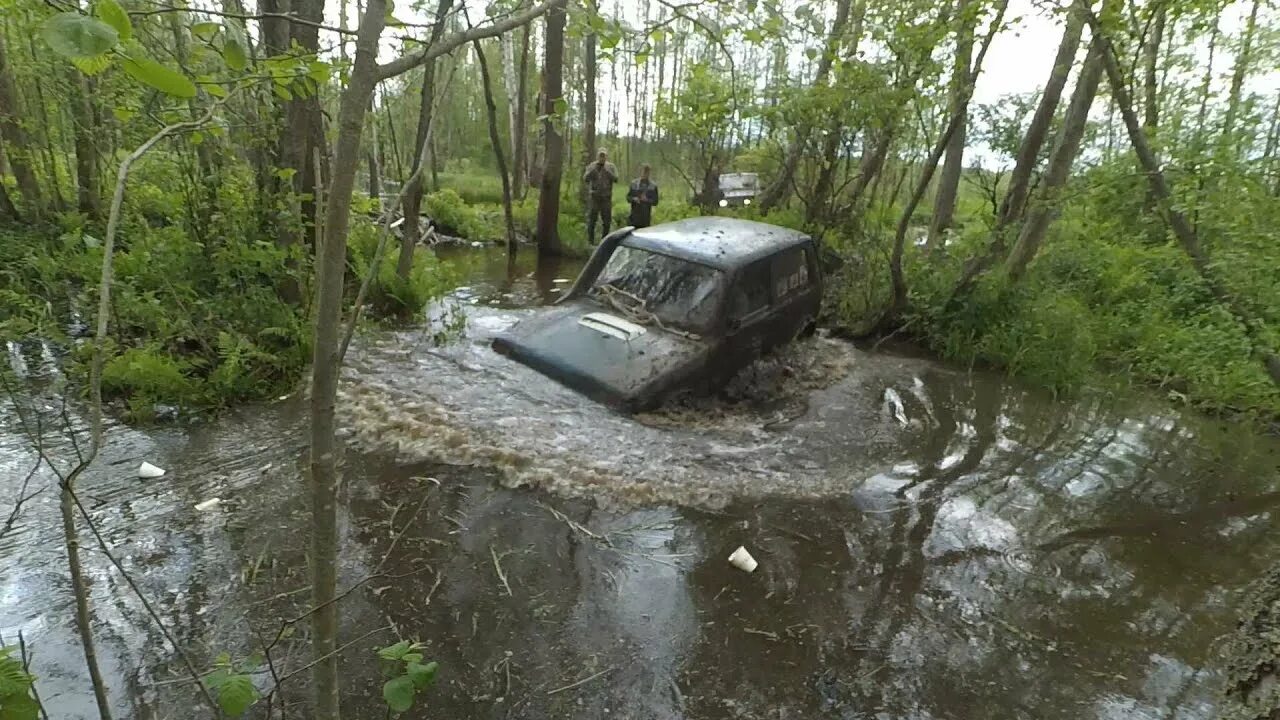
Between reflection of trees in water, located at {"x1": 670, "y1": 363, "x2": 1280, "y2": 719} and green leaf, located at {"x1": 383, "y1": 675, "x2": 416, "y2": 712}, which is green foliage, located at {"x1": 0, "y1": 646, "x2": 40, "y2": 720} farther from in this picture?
reflection of trees in water, located at {"x1": 670, "y1": 363, "x2": 1280, "y2": 719}

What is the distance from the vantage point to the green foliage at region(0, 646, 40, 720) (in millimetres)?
1299

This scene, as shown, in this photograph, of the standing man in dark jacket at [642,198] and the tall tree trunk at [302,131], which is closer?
the tall tree trunk at [302,131]

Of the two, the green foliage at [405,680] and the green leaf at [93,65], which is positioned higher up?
the green leaf at [93,65]

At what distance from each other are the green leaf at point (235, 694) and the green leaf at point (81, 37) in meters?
1.30

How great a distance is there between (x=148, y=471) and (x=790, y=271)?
5397 millimetres

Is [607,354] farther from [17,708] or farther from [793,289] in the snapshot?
[17,708]

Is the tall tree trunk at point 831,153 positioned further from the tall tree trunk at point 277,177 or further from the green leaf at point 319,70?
the green leaf at point 319,70

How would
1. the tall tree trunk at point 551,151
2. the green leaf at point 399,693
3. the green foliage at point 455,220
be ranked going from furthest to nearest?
the green foliage at point 455,220 → the tall tree trunk at point 551,151 → the green leaf at point 399,693

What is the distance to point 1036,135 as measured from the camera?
26.5 feet

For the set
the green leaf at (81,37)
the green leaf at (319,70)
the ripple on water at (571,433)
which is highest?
the green leaf at (319,70)

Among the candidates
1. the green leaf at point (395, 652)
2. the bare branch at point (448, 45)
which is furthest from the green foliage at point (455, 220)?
the green leaf at point (395, 652)

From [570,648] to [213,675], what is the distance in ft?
5.81

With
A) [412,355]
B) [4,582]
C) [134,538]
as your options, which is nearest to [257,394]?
[412,355]

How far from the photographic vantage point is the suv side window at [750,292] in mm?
5762
